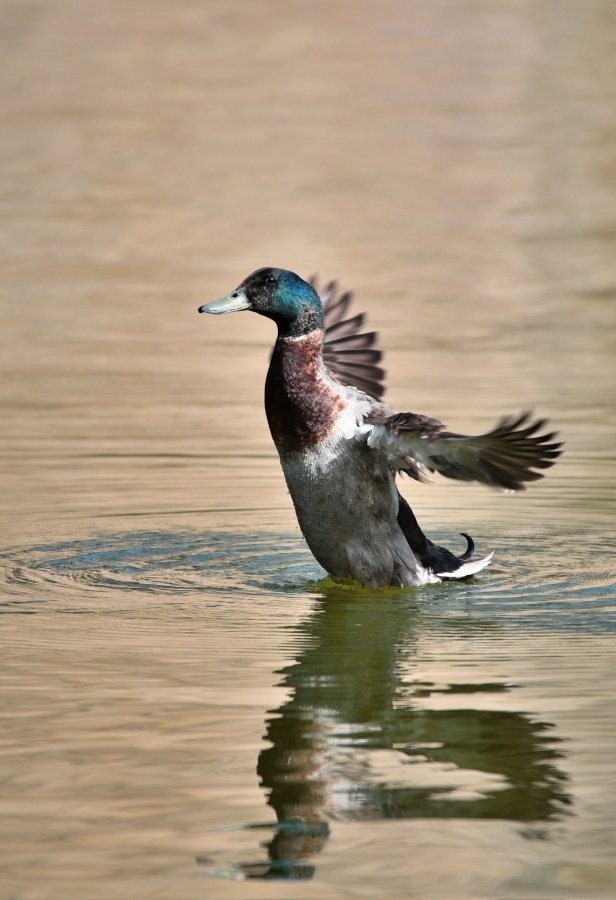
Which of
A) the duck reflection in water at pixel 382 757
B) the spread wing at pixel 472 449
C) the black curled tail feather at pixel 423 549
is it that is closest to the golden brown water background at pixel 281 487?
the duck reflection in water at pixel 382 757

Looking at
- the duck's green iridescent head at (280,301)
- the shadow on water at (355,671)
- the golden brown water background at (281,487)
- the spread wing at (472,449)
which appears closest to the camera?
the golden brown water background at (281,487)

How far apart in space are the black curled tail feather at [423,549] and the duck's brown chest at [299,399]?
Answer: 72 cm

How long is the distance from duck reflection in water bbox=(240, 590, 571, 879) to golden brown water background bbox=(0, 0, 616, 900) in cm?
2

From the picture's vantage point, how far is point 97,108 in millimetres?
26484

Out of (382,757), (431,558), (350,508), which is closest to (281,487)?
(431,558)

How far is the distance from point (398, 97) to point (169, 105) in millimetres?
3878

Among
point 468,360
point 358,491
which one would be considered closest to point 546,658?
point 358,491

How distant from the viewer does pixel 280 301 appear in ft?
27.0

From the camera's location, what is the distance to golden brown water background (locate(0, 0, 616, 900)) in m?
5.00

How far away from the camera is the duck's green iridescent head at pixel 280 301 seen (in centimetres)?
822

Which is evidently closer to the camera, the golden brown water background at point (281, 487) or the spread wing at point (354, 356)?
the golden brown water background at point (281, 487)

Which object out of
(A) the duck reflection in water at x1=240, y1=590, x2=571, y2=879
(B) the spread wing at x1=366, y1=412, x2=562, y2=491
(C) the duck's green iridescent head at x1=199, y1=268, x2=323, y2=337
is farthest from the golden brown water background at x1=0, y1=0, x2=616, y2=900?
(C) the duck's green iridescent head at x1=199, y1=268, x2=323, y2=337

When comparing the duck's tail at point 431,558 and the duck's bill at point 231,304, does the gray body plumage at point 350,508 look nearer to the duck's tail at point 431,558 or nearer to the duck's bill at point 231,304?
the duck's tail at point 431,558

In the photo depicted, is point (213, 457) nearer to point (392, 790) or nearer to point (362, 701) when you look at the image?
point (362, 701)
